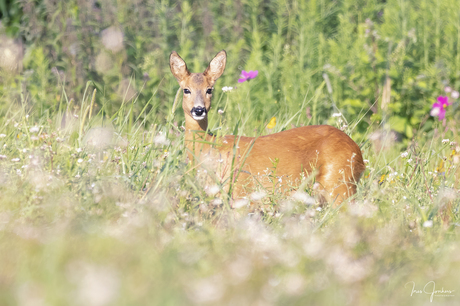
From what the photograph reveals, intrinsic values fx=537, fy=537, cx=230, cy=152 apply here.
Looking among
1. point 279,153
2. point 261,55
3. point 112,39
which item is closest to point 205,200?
point 279,153

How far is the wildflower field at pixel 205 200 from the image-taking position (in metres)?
1.87

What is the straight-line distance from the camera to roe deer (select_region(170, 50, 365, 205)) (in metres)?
3.82

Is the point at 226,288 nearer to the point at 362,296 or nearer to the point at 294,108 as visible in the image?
the point at 362,296

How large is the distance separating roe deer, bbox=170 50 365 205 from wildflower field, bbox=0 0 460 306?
0.61 feet

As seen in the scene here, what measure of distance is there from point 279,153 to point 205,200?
1262 mm

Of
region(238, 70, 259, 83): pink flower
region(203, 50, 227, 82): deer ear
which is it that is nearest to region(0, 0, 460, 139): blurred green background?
region(238, 70, 259, 83): pink flower

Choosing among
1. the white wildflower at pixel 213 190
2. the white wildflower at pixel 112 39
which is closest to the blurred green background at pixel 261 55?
the white wildflower at pixel 112 39

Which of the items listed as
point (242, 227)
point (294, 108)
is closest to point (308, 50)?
point (294, 108)

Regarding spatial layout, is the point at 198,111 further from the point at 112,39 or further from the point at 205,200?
the point at 112,39

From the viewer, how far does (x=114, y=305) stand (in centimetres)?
162

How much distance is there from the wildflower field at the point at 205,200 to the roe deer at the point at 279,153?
0.19 meters

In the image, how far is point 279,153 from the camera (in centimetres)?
406

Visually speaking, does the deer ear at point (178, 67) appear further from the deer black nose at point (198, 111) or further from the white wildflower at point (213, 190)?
the white wildflower at point (213, 190)

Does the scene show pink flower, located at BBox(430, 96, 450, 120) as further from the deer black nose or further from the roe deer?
the deer black nose
